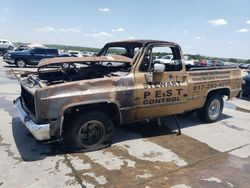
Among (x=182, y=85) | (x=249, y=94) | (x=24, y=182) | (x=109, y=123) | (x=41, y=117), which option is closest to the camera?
(x=24, y=182)

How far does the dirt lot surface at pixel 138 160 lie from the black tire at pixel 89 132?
0.49ft

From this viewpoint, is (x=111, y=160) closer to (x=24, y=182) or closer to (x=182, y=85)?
(x=24, y=182)

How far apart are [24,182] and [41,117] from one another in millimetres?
1057

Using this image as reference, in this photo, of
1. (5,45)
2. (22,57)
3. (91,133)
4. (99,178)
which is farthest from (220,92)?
(5,45)

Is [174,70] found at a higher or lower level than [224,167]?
higher

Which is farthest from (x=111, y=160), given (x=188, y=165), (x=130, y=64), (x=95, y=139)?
(x=130, y=64)

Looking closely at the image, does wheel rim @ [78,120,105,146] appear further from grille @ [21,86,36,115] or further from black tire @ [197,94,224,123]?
black tire @ [197,94,224,123]

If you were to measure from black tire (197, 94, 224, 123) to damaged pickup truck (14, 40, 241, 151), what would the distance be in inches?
2.2

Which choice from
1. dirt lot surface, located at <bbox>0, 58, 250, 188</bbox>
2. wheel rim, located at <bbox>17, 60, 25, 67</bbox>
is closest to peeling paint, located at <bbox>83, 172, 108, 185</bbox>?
dirt lot surface, located at <bbox>0, 58, 250, 188</bbox>

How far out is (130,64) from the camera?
221 inches

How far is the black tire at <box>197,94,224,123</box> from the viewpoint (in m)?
7.34

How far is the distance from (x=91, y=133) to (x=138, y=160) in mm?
970

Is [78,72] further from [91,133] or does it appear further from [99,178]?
[99,178]

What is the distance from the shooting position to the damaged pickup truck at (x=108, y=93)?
4.71m
